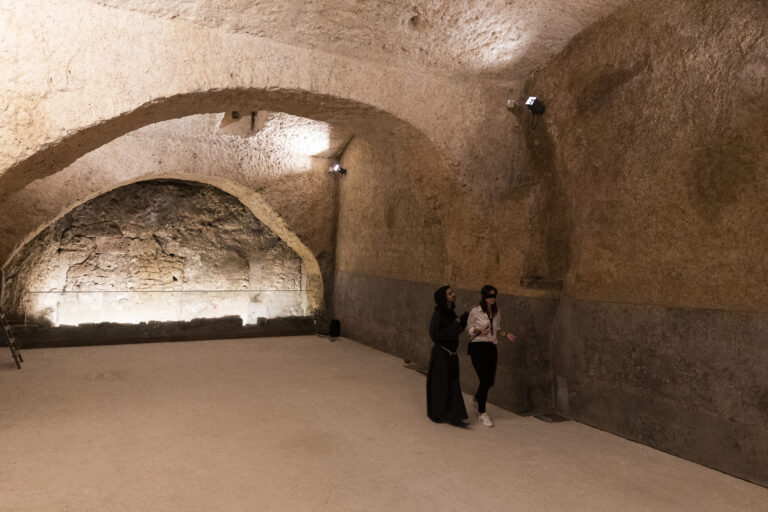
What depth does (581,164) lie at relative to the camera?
4590 mm

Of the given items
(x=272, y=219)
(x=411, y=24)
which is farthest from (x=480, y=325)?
(x=272, y=219)

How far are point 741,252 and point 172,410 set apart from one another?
494cm

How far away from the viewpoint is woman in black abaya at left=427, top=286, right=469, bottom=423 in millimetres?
4375

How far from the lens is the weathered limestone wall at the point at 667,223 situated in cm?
333

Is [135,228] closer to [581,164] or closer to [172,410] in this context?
[172,410]

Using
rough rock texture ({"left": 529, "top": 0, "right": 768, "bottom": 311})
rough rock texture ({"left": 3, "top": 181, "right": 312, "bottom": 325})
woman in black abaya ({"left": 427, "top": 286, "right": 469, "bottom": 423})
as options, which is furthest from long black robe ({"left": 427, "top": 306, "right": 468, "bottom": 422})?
rough rock texture ({"left": 3, "top": 181, "right": 312, "bottom": 325})

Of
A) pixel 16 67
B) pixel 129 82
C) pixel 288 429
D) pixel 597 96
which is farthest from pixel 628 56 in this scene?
pixel 16 67

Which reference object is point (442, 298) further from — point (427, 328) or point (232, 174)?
point (232, 174)

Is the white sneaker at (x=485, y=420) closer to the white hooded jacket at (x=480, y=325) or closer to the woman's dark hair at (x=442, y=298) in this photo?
the white hooded jacket at (x=480, y=325)

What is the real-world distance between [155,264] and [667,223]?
952 cm

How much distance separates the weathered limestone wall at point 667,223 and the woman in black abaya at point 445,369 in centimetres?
119

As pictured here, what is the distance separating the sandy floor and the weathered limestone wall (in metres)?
0.37

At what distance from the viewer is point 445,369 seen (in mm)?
4445

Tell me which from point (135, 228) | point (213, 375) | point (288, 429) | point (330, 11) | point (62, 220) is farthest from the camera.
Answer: point (135, 228)
